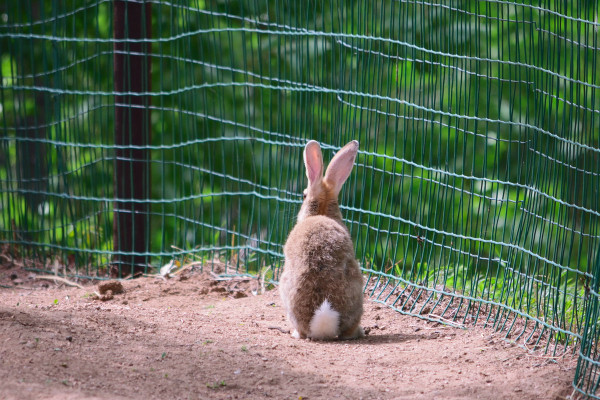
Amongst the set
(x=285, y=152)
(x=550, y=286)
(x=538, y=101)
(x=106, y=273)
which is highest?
(x=538, y=101)

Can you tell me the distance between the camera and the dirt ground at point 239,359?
3.83 metres


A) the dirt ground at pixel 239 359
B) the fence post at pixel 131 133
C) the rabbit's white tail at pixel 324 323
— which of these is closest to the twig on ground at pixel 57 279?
the fence post at pixel 131 133

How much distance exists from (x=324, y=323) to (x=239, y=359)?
714 millimetres

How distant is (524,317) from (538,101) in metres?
1.29

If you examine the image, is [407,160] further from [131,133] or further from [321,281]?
[131,133]

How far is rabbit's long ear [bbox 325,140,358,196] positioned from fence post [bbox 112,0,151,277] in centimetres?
193

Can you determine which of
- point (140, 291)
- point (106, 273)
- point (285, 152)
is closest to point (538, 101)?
point (285, 152)

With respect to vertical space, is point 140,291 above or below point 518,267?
below

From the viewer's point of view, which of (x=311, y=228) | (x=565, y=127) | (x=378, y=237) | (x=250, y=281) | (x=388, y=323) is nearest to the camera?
(x=565, y=127)

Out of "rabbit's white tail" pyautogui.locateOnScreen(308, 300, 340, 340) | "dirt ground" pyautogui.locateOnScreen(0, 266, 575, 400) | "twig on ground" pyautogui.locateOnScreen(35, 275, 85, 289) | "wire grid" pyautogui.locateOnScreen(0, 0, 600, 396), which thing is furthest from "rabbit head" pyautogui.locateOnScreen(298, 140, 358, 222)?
"twig on ground" pyautogui.locateOnScreen(35, 275, 85, 289)

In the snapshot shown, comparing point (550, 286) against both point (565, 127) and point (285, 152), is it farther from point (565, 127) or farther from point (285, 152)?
point (285, 152)

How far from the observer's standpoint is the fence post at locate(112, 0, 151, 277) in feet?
22.4

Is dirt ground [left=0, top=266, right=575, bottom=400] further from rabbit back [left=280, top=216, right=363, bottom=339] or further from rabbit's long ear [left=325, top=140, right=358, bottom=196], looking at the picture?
rabbit's long ear [left=325, top=140, right=358, bottom=196]

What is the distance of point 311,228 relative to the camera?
16.4 ft
